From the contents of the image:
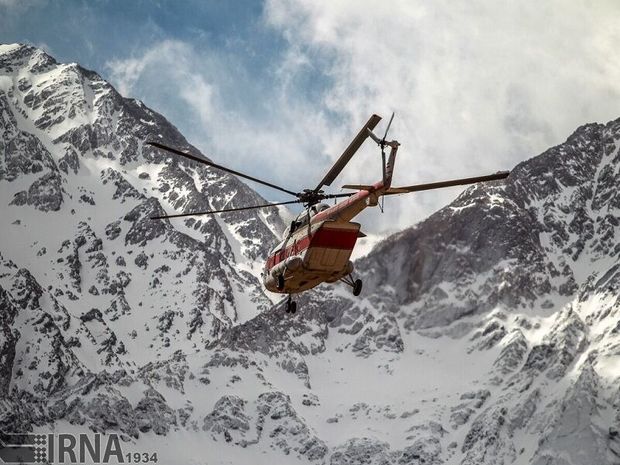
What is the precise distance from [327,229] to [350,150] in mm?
5681

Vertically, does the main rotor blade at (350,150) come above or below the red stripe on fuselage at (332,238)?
above

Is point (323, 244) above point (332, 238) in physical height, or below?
below

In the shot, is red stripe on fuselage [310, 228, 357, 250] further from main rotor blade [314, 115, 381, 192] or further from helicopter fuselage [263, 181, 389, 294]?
main rotor blade [314, 115, 381, 192]

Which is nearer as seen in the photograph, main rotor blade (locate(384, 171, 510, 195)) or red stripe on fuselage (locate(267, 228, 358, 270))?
main rotor blade (locate(384, 171, 510, 195))

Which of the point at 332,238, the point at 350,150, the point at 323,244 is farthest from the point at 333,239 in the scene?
the point at 350,150

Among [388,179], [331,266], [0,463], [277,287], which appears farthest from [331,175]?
[0,463]

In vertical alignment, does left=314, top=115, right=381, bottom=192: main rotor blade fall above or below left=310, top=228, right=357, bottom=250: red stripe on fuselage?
above

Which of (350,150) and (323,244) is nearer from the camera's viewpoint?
(350,150)

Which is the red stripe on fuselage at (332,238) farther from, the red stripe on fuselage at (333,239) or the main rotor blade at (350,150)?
the main rotor blade at (350,150)

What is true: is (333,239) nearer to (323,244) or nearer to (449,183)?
(323,244)

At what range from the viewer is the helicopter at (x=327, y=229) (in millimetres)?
38938

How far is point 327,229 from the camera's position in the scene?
42125 mm

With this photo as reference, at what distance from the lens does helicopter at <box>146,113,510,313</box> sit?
128 ft

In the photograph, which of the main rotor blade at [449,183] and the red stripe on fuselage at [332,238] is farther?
the red stripe on fuselage at [332,238]
